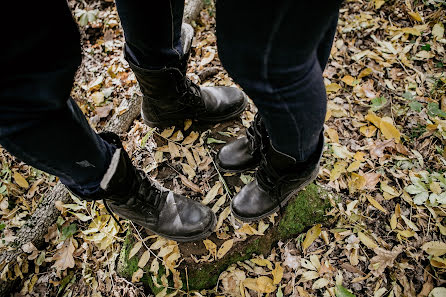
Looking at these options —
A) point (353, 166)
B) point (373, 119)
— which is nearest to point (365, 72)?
point (373, 119)

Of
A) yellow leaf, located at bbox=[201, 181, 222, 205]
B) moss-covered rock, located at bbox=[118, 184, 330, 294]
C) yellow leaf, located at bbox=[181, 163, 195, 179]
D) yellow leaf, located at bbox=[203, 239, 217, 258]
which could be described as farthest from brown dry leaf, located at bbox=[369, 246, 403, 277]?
yellow leaf, located at bbox=[181, 163, 195, 179]

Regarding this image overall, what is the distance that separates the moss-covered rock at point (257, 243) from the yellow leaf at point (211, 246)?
A: 5 centimetres

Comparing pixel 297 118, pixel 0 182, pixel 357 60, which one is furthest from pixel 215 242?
pixel 357 60

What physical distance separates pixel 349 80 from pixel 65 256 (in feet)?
9.08

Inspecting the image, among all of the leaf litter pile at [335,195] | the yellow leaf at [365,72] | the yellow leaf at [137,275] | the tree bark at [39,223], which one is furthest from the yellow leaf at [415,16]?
the yellow leaf at [137,275]

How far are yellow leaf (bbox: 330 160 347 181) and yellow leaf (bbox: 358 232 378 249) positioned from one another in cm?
40

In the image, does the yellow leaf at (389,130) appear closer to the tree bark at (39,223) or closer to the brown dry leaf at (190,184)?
the brown dry leaf at (190,184)

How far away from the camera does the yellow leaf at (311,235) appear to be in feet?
5.62

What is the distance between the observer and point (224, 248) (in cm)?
166

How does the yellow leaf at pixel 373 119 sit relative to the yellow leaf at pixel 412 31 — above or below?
below

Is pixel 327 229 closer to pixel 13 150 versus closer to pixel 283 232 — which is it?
pixel 283 232

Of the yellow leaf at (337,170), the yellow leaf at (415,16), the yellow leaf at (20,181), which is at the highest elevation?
the yellow leaf at (415,16)

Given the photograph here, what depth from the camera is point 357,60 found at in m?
2.55

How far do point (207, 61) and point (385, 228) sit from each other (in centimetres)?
216
